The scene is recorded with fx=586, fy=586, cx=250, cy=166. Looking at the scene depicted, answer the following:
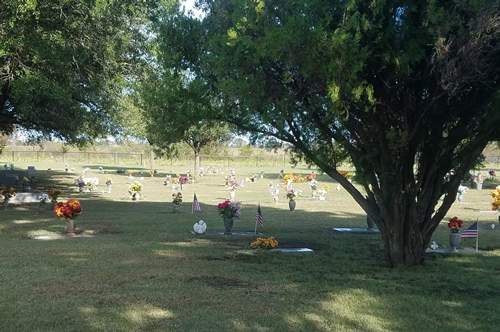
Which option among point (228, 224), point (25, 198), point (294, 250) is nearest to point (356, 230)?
point (228, 224)

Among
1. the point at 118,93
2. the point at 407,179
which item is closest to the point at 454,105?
the point at 407,179

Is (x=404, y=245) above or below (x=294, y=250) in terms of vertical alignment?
above

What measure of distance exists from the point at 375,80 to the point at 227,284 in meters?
4.50

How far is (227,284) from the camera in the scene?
381 inches

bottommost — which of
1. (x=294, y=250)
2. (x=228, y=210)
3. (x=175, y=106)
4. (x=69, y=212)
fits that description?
(x=294, y=250)

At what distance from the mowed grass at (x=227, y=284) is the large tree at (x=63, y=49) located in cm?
449

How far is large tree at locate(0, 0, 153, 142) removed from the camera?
1627 centimetres

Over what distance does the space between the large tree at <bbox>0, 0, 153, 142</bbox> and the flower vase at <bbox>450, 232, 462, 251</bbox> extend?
1063 centimetres

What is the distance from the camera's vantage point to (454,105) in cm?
A: 1104

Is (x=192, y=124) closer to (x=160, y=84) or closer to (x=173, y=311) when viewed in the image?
(x=160, y=84)

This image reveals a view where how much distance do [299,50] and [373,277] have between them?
4.29 meters

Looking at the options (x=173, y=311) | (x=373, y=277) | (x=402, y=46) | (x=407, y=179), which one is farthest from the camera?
(x=407, y=179)

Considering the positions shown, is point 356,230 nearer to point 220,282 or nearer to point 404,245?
point 404,245

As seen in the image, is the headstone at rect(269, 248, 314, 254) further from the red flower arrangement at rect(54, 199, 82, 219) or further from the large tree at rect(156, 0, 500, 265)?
the red flower arrangement at rect(54, 199, 82, 219)
